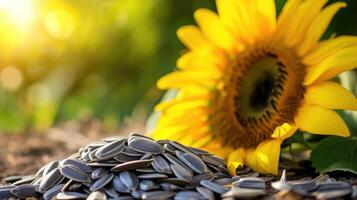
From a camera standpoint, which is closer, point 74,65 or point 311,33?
point 311,33

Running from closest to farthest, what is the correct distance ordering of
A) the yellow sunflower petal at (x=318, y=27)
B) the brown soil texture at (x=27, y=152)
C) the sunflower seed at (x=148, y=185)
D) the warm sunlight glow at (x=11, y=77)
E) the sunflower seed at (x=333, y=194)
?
the sunflower seed at (x=333, y=194)
the sunflower seed at (x=148, y=185)
the yellow sunflower petal at (x=318, y=27)
the brown soil texture at (x=27, y=152)
the warm sunlight glow at (x=11, y=77)

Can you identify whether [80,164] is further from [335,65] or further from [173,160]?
[335,65]

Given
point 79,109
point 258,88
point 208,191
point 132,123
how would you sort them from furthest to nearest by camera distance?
1. point 79,109
2. point 132,123
3. point 258,88
4. point 208,191

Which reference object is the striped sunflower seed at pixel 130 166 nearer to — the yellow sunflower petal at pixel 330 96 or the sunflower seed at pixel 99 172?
the sunflower seed at pixel 99 172

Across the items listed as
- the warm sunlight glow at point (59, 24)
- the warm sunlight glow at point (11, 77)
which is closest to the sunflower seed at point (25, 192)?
the warm sunlight glow at point (59, 24)

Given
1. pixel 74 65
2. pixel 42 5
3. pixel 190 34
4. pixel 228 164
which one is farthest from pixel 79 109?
pixel 228 164

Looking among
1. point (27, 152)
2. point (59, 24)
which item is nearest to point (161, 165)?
point (27, 152)

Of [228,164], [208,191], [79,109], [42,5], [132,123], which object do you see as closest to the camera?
[208,191]

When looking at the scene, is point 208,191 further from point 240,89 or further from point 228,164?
point 240,89
